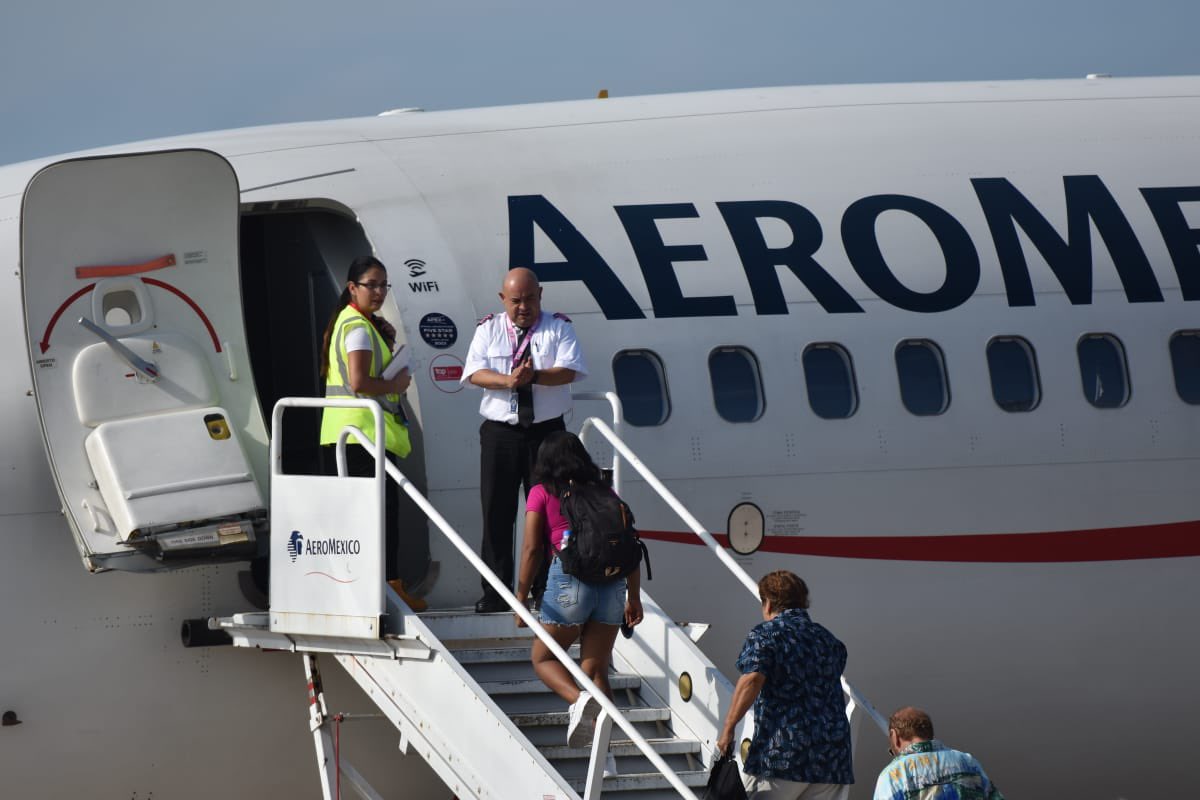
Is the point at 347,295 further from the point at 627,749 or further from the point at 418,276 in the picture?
the point at 627,749

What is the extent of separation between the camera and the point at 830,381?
32.3 ft

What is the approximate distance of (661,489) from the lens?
8.02m

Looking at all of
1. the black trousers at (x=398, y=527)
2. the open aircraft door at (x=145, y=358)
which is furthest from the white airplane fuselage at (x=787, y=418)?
the black trousers at (x=398, y=527)

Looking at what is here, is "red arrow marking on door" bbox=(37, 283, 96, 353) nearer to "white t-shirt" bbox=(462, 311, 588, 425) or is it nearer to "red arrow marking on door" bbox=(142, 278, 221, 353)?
"red arrow marking on door" bbox=(142, 278, 221, 353)

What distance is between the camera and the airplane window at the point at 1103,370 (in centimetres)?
1030

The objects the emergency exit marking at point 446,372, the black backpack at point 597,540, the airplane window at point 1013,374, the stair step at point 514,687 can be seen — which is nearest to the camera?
the black backpack at point 597,540

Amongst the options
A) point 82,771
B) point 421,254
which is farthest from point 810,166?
point 82,771

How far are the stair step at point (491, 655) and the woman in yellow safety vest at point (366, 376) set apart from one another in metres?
0.53

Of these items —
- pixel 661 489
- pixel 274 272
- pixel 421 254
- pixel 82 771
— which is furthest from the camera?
pixel 274 272

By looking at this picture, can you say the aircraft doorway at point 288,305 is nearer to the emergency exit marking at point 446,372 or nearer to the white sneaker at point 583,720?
the emergency exit marking at point 446,372

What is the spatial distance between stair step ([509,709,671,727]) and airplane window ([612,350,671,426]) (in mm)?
2099

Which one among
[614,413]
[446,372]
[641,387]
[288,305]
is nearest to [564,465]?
[614,413]

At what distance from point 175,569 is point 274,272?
2.67 meters

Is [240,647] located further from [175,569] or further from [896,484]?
[896,484]
